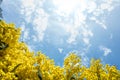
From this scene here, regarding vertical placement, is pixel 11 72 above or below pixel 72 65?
below

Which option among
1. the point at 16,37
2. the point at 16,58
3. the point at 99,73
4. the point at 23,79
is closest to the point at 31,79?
the point at 23,79

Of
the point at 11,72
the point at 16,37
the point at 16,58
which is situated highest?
the point at 16,37

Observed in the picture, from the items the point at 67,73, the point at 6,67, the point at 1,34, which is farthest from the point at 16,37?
the point at 67,73

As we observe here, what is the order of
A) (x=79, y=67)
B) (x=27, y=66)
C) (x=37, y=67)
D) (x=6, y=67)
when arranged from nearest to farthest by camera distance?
(x=6, y=67) < (x=27, y=66) < (x=37, y=67) < (x=79, y=67)

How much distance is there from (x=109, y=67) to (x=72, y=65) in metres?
3.61

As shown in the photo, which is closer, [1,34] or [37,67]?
[1,34]

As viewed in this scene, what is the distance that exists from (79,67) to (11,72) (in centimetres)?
755

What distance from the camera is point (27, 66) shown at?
21.9 metres

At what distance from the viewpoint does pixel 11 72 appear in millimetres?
20734

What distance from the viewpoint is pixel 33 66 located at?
23016 millimetres

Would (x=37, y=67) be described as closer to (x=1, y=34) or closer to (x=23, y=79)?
(x=23, y=79)

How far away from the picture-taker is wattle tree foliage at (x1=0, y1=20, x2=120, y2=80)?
21000 mm

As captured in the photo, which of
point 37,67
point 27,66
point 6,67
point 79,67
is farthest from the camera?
point 79,67

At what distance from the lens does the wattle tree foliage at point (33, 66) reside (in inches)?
827
